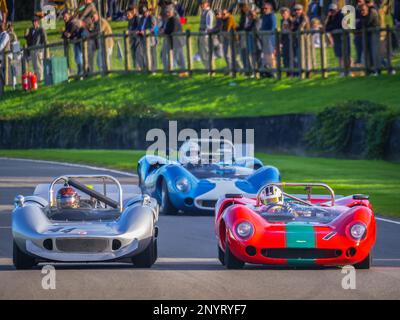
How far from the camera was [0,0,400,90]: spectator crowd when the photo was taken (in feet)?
97.3

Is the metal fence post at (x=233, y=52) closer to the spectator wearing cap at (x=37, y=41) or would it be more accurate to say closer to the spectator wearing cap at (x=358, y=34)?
the spectator wearing cap at (x=358, y=34)

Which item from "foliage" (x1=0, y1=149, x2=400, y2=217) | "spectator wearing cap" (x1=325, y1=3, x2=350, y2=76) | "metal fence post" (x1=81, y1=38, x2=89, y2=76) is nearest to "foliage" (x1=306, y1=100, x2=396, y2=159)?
"foliage" (x1=0, y1=149, x2=400, y2=217)

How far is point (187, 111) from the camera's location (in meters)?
31.8

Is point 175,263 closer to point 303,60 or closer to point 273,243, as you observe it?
point 273,243

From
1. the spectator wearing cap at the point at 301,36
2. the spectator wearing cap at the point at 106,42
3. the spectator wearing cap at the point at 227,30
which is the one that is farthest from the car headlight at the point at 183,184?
the spectator wearing cap at the point at 106,42

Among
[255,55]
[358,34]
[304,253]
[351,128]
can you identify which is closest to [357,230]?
[304,253]

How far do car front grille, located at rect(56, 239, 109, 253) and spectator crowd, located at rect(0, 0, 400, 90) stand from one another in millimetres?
17276

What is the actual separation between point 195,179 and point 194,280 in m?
6.69

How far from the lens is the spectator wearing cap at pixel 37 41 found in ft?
130

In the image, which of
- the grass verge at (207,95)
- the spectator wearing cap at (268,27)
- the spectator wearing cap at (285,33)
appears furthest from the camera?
the spectator wearing cap at (268,27)

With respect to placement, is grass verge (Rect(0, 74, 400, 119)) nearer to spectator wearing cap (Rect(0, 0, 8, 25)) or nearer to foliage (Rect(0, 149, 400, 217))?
foliage (Rect(0, 149, 400, 217))

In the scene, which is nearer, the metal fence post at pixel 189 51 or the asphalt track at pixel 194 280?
the asphalt track at pixel 194 280

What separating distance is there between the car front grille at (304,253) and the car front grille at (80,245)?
4.70 ft

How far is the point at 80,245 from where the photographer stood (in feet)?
37.9
